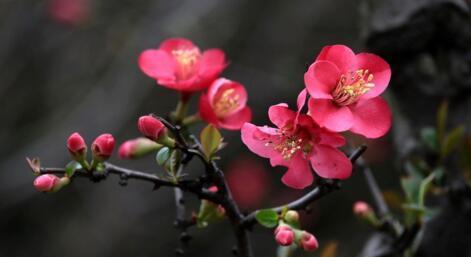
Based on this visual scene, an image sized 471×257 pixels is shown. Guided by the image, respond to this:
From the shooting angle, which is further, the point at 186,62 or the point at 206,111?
the point at 186,62

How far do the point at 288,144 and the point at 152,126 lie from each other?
0.67 ft

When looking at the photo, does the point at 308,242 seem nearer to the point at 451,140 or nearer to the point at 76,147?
the point at 76,147

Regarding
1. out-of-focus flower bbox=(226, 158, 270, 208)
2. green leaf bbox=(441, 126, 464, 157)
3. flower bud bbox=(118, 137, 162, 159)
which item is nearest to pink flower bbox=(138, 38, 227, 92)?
flower bud bbox=(118, 137, 162, 159)

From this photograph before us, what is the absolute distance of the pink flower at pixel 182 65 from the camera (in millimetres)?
1226

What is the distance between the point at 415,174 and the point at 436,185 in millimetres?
100

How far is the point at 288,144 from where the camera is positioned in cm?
102

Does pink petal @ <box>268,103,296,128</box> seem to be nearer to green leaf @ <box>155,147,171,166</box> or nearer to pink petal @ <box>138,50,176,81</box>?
green leaf @ <box>155,147,171,166</box>

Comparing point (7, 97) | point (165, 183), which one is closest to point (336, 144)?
point (165, 183)

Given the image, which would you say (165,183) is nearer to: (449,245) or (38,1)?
(449,245)

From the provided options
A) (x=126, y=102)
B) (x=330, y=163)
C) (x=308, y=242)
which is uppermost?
(x=330, y=163)

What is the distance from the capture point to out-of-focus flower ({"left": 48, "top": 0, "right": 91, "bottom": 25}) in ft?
13.0

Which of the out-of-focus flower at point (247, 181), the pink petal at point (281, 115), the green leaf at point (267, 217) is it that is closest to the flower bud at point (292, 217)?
the green leaf at point (267, 217)

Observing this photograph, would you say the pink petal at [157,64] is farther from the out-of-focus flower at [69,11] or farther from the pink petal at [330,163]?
the out-of-focus flower at [69,11]

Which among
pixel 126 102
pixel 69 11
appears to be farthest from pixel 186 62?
pixel 69 11
